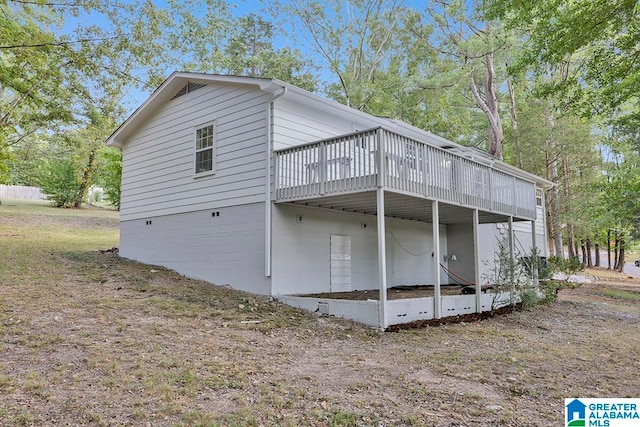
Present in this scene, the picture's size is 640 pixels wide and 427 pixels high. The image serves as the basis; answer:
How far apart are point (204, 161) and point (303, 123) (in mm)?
2893

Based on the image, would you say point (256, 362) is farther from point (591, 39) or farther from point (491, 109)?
point (491, 109)

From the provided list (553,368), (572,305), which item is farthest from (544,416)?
(572,305)

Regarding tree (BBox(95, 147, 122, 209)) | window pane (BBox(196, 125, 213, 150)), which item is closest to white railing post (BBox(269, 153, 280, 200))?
window pane (BBox(196, 125, 213, 150))

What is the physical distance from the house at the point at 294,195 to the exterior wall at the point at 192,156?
1.5 inches

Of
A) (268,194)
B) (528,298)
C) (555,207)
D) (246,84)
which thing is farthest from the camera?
(555,207)

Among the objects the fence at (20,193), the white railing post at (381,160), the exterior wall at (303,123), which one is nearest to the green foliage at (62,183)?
the fence at (20,193)

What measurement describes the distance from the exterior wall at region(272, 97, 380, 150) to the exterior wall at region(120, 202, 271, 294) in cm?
171

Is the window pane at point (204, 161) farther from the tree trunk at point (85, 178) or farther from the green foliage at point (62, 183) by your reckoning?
the green foliage at point (62, 183)

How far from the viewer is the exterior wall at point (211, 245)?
32.4ft

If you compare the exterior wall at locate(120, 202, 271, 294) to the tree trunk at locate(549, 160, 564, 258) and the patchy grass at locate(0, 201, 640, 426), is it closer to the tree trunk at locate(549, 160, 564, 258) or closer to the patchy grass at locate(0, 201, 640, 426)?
the patchy grass at locate(0, 201, 640, 426)

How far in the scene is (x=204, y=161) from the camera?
11.5 meters

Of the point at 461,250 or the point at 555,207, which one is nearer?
the point at 461,250

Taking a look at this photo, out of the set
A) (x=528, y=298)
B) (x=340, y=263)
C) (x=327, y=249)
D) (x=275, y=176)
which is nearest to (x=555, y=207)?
(x=528, y=298)

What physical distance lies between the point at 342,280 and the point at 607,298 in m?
12.0
